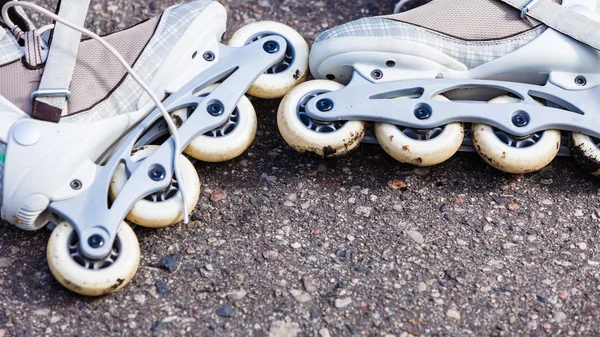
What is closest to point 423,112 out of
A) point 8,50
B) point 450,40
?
point 450,40

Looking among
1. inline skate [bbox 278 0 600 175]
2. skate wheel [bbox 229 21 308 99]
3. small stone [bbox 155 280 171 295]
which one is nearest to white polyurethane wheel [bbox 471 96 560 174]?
inline skate [bbox 278 0 600 175]

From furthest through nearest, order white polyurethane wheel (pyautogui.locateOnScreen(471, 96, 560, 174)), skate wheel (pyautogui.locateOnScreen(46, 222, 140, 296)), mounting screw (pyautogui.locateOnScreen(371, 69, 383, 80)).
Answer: mounting screw (pyautogui.locateOnScreen(371, 69, 383, 80)) < white polyurethane wheel (pyautogui.locateOnScreen(471, 96, 560, 174)) < skate wheel (pyautogui.locateOnScreen(46, 222, 140, 296))

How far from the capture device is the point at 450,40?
6.59 feet

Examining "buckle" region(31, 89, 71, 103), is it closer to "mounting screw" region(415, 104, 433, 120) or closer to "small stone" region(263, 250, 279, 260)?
"small stone" region(263, 250, 279, 260)

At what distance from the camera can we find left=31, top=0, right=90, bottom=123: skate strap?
1.79 metres

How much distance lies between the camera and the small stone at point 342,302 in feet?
5.75

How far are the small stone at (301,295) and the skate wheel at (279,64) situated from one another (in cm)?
56

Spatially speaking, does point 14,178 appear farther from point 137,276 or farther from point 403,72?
point 403,72

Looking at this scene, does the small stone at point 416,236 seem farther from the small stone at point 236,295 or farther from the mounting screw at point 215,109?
the mounting screw at point 215,109

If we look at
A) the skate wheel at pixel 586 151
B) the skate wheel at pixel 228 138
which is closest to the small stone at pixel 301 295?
the skate wheel at pixel 228 138

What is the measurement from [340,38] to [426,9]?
0.24 meters

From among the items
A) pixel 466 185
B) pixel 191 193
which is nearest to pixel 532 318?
pixel 466 185

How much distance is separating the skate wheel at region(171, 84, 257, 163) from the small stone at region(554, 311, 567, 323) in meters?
0.82

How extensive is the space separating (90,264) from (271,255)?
409mm
